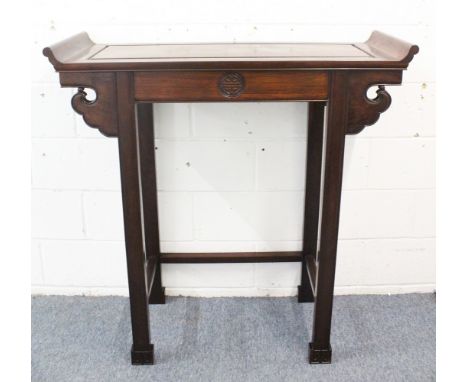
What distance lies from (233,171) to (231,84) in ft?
1.79

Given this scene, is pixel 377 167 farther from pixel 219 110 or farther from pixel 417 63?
pixel 219 110

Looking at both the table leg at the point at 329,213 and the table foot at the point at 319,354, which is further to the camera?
the table foot at the point at 319,354

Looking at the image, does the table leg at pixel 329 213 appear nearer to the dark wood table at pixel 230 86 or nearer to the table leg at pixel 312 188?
the dark wood table at pixel 230 86

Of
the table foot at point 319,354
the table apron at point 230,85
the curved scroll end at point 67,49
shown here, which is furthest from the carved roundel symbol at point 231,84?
the table foot at point 319,354

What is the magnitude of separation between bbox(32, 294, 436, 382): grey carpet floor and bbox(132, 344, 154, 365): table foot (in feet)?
0.07

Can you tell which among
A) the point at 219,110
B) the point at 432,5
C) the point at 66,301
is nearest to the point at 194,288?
the point at 66,301

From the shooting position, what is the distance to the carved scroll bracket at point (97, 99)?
1284mm

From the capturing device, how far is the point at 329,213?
144 centimetres

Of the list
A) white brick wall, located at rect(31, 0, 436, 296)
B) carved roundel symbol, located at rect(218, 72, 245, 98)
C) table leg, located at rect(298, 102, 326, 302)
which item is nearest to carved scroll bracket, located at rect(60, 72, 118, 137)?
carved roundel symbol, located at rect(218, 72, 245, 98)

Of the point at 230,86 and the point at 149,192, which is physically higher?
the point at 230,86

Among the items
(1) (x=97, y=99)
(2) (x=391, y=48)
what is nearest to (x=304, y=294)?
(2) (x=391, y=48)

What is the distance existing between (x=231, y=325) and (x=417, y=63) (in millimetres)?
1016

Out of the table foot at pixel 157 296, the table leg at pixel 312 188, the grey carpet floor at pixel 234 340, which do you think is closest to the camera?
the grey carpet floor at pixel 234 340

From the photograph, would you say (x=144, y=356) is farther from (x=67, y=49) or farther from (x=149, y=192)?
(x=67, y=49)
